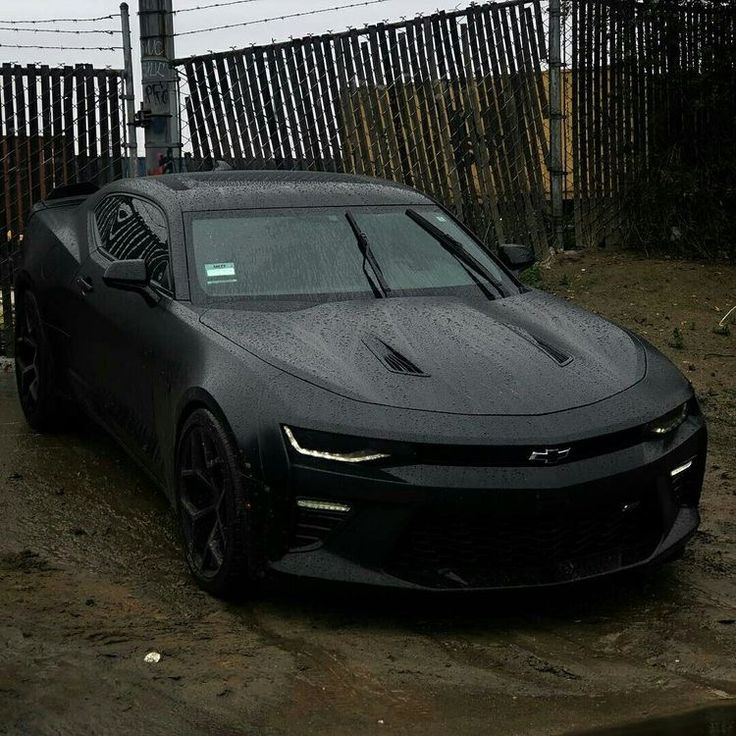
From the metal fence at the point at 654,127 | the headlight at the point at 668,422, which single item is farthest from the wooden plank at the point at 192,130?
the headlight at the point at 668,422

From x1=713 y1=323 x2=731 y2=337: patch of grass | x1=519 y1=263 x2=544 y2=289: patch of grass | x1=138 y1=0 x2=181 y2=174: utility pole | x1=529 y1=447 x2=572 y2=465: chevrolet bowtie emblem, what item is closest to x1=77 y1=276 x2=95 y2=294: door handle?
x1=529 y1=447 x2=572 y2=465: chevrolet bowtie emblem

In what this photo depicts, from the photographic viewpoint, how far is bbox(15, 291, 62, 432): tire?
6.93 meters

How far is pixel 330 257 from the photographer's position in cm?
548

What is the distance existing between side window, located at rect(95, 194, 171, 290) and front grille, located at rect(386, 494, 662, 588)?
5.87 ft

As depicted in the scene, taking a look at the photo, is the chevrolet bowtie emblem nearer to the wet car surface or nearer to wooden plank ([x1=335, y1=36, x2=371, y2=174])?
the wet car surface

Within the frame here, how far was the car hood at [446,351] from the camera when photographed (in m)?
4.28

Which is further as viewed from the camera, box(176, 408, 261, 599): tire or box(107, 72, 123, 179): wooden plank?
box(107, 72, 123, 179): wooden plank

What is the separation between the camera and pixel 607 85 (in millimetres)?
12312

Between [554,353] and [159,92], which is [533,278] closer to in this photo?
[159,92]

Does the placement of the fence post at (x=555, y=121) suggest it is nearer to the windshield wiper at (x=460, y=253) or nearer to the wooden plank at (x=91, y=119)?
the wooden plank at (x=91, y=119)

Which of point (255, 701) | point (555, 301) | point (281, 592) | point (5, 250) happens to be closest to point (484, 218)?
point (5, 250)

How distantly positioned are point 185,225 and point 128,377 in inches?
27.7

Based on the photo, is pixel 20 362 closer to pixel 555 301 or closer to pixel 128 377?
pixel 128 377

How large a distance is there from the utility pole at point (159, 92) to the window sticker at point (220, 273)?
4.33m
